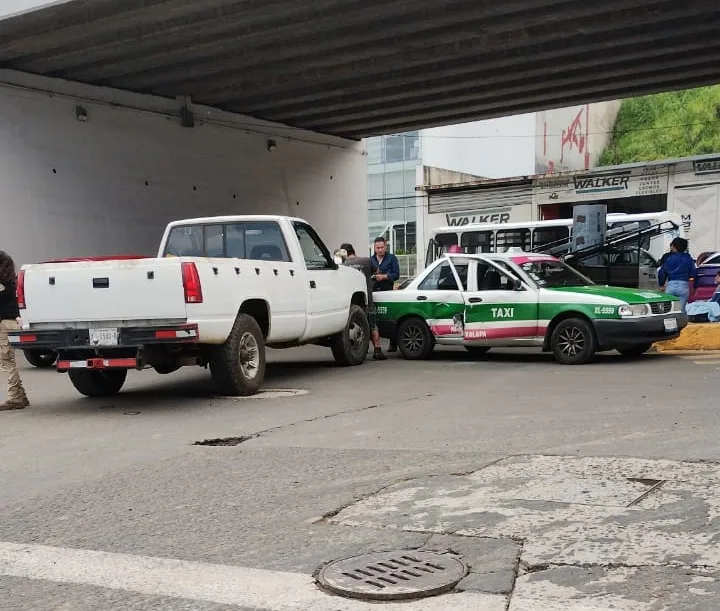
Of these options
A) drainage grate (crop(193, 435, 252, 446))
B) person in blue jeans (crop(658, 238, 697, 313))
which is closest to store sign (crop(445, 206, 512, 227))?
person in blue jeans (crop(658, 238, 697, 313))

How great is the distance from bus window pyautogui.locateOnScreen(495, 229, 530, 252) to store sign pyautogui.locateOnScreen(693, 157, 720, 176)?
10347mm

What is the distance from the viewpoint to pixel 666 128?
5188 cm

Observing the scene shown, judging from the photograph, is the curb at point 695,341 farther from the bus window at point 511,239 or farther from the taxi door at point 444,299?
the bus window at point 511,239

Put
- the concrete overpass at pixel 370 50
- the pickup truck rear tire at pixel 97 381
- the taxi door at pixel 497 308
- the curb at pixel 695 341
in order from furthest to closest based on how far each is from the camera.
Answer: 1. the concrete overpass at pixel 370 50
2. the curb at pixel 695 341
3. the taxi door at pixel 497 308
4. the pickup truck rear tire at pixel 97 381

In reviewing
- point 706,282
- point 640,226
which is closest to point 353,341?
point 706,282

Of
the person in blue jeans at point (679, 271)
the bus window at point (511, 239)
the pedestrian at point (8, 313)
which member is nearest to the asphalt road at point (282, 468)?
the pedestrian at point (8, 313)

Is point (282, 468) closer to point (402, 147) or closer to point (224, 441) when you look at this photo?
point (224, 441)

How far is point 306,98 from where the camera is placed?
2111cm

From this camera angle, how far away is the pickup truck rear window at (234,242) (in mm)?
10898

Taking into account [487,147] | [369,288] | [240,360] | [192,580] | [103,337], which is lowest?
[192,580]

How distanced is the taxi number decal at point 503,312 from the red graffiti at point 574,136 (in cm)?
3792

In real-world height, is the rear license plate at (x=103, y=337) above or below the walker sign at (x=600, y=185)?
below

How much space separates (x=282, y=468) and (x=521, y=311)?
697 centimetres

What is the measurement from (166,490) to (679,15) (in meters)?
13.6
